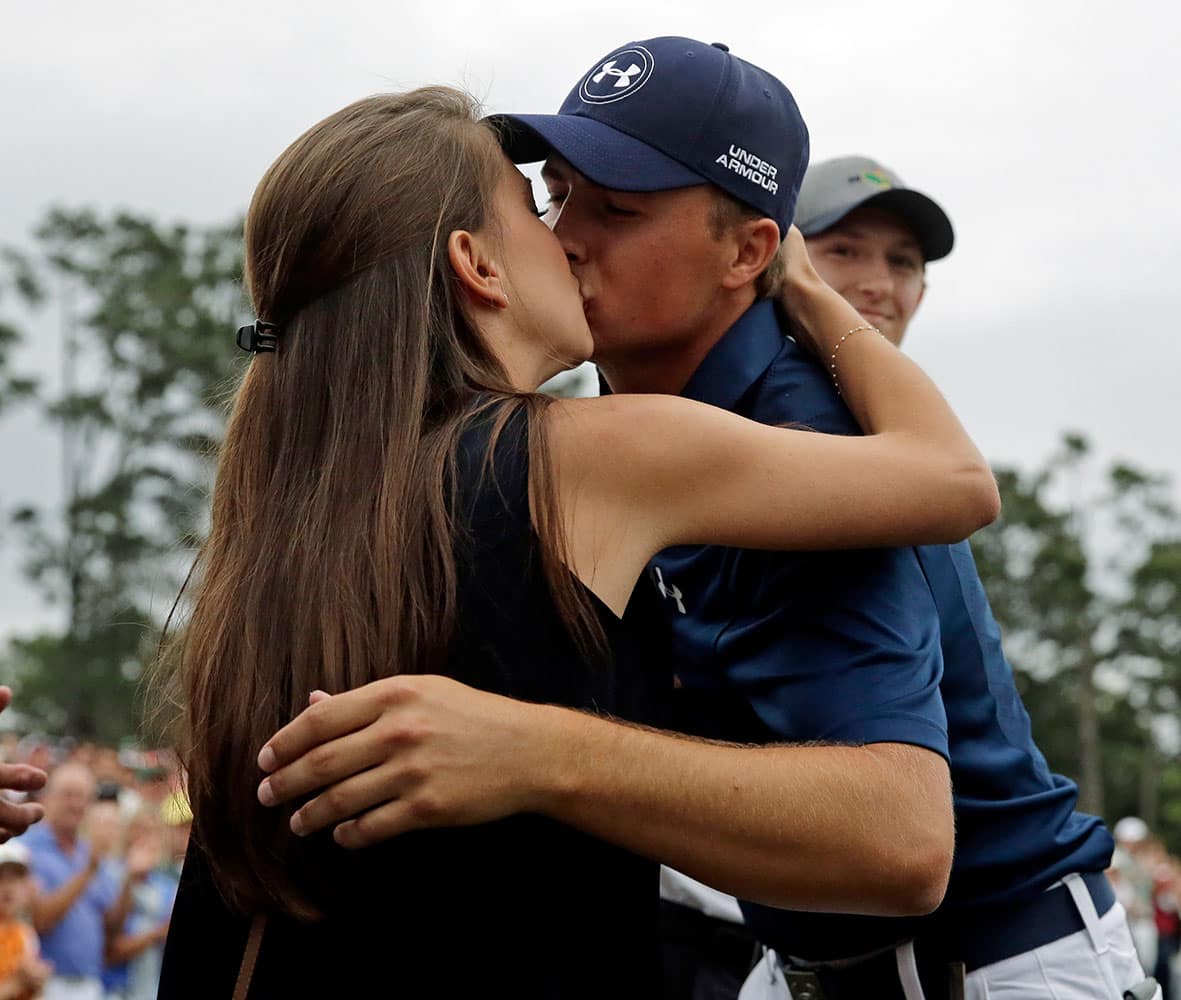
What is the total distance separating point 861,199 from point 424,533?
9.84 feet

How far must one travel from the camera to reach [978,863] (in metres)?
3.25

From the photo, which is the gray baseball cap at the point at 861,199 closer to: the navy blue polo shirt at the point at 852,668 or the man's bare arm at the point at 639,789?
the navy blue polo shirt at the point at 852,668

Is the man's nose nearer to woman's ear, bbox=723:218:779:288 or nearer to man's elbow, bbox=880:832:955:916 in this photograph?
woman's ear, bbox=723:218:779:288

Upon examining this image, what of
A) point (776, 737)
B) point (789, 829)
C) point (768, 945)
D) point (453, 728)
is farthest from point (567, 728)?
point (768, 945)

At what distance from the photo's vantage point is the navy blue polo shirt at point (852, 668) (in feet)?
8.77

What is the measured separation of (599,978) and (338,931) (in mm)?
383

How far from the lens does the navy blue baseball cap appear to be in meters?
3.01

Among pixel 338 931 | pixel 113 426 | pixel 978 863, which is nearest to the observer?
pixel 338 931

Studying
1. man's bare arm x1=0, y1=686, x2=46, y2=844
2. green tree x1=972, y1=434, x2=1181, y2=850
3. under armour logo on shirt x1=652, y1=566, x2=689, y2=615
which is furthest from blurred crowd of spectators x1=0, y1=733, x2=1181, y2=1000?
green tree x1=972, y1=434, x2=1181, y2=850

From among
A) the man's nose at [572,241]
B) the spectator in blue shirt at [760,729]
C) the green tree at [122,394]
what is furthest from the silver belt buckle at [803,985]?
the green tree at [122,394]

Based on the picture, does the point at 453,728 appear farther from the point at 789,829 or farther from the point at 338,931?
the point at 789,829

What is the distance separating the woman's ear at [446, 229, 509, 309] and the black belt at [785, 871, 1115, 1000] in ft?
5.32

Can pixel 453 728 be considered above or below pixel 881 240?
below

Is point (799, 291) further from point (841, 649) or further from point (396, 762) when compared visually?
point (396, 762)
